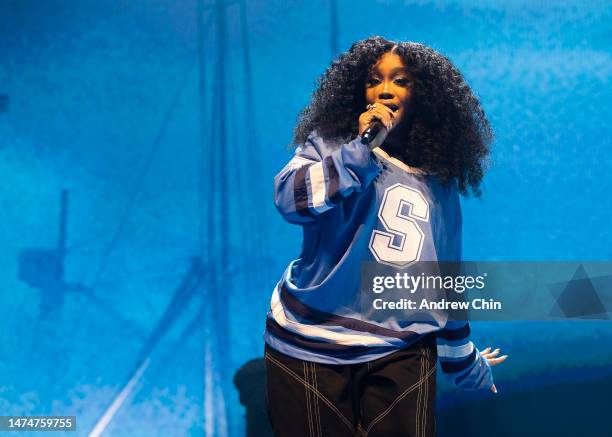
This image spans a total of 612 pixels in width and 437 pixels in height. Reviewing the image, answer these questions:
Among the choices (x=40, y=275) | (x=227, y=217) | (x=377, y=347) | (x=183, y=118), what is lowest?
(x=377, y=347)

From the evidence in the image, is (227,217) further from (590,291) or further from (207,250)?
(590,291)

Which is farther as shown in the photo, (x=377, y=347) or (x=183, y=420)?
(x=183, y=420)

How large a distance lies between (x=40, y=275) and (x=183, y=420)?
647mm

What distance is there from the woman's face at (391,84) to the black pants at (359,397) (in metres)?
0.48

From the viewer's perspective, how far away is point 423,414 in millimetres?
1298

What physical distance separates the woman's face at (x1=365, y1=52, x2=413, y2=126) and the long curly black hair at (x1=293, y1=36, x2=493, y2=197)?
15mm

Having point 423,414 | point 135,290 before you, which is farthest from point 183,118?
point 423,414

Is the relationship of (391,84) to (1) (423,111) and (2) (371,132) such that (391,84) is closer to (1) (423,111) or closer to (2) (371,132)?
(1) (423,111)

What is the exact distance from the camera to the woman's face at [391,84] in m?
1.38

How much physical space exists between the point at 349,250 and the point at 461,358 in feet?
1.19

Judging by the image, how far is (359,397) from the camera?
4.33 ft

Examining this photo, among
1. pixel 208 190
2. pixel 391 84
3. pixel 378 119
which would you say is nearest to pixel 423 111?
pixel 391 84

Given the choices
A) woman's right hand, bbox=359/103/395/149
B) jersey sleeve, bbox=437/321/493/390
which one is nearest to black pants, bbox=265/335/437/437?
jersey sleeve, bbox=437/321/493/390

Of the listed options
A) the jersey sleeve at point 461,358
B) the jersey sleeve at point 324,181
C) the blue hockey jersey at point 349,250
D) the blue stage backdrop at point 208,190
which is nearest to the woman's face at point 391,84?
the blue hockey jersey at point 349,250
